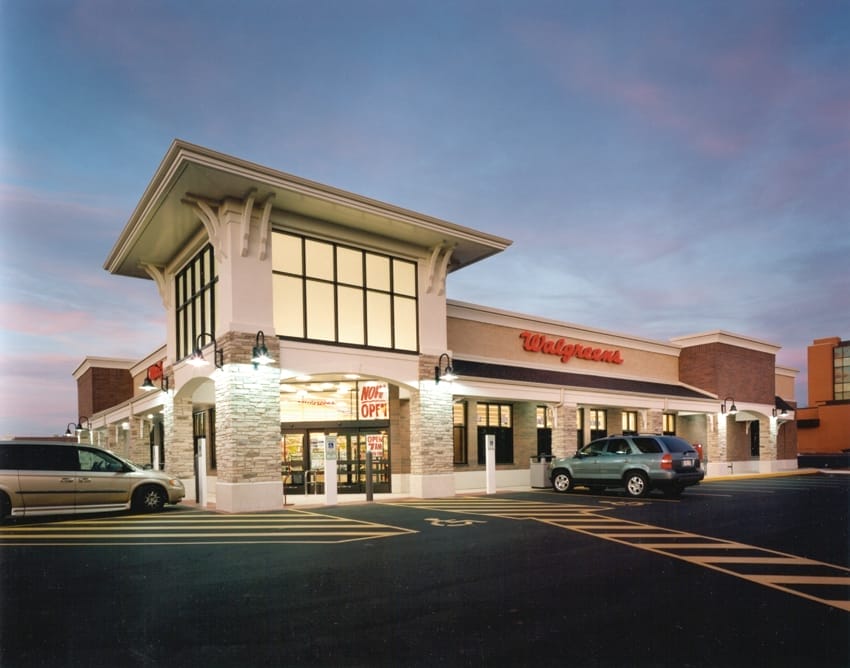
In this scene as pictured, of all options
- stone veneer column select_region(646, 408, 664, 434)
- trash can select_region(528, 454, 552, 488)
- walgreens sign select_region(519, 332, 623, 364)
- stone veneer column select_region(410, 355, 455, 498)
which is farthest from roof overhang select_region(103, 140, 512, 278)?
stone veneer column select_region(646, 408, 664, 434)

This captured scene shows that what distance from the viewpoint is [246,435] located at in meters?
16.4

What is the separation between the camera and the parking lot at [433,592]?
18.5ft

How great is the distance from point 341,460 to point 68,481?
8.85 meters

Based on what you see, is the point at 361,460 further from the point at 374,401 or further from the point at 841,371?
the point at 841,371

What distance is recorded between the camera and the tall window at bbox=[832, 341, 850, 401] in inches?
2911

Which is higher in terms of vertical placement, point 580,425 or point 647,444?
point 647,444

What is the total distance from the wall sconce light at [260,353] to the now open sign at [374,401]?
563 cm

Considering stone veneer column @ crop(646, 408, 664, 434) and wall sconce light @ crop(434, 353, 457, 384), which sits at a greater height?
wall sconce light @ crop(434, 353, 457, 384)

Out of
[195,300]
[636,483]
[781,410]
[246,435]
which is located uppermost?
[195,300]

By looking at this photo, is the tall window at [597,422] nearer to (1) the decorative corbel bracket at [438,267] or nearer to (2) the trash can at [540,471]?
(2) the trash can at [540,471]

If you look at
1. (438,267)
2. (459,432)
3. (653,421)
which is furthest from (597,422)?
Result: (438,267)

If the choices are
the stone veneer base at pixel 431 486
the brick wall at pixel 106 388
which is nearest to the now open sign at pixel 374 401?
the stone veneer base at pixel 431 486

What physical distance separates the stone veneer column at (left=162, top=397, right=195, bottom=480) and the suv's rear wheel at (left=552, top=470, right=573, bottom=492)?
38.4ft

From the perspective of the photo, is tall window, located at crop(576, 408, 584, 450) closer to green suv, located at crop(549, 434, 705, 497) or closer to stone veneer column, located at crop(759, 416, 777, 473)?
green suv, located at crop(549, 434, 705, 497)
